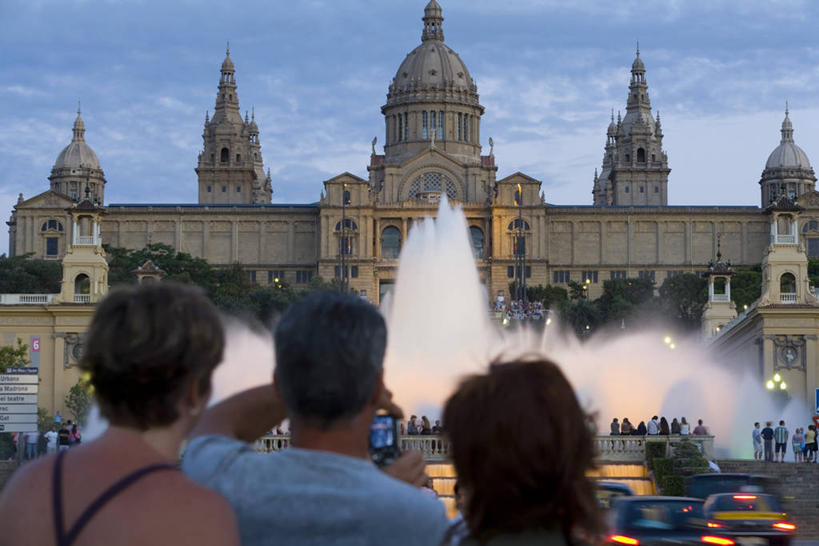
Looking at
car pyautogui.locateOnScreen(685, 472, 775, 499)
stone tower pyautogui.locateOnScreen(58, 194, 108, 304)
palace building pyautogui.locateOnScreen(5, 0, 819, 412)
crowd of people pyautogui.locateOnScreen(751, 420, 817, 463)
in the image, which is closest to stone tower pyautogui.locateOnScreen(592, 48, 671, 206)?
palace building pyautogui.locateOnScreen(5, 0, 819, 412)

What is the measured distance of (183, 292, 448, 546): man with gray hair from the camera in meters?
4.87

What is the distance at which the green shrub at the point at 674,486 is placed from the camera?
31344 millimetres

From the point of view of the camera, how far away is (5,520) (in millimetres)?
4516

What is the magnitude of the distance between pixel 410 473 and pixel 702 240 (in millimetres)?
134048

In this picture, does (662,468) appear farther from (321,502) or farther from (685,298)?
(685,298)

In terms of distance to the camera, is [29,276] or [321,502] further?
[29,276]

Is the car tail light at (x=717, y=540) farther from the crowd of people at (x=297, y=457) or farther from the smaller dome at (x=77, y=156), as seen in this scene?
the smaller dome at (x=77, y=156)

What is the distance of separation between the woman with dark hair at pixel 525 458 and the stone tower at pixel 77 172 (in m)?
151

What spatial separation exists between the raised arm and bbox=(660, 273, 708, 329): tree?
3967 inches

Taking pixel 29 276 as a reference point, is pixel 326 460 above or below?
below

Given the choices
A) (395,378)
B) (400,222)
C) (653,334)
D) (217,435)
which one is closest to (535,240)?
(400,222)

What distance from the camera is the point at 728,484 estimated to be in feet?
69.3

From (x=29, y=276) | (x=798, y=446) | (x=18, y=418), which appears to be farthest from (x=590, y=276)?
(x=18, y=418)

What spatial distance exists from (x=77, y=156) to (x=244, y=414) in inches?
6100
